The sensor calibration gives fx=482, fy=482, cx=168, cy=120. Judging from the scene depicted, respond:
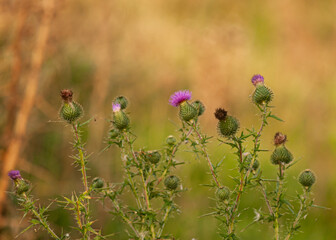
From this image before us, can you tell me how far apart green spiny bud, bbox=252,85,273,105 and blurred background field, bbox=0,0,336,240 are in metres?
1.18

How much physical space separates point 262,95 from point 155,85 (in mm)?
4593

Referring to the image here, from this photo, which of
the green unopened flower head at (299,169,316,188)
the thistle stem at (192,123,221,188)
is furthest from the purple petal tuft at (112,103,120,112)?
the green unopened flower head at (299,169,316,188)

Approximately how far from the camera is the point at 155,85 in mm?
5945

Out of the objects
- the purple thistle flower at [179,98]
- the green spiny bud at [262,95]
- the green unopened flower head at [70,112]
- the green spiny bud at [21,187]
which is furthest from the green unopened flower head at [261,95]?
the green spiny bud at [21,187]

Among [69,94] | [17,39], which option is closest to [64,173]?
Result: [17,39]

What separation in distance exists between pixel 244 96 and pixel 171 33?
1718 mm

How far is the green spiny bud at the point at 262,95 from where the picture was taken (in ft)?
4.53

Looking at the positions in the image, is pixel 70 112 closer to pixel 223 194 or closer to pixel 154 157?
pixel 154 157

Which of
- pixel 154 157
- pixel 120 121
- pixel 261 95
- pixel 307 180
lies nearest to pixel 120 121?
pixel 120 121

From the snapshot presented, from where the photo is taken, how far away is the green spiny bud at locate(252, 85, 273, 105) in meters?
1.38

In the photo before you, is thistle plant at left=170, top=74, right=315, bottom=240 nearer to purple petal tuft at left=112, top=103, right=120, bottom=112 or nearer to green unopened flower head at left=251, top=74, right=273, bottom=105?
green unopened flower head at left=251, top=74, right=273, bottom=105

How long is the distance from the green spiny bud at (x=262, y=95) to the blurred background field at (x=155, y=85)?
3.89ft

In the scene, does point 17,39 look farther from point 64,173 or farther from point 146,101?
point 146,101

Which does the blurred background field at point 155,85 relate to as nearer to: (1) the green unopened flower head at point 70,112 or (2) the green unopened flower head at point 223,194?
(1) the green unopened flower head at point 70,112
